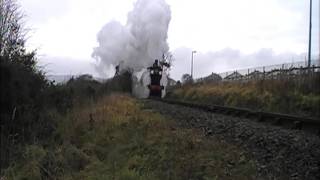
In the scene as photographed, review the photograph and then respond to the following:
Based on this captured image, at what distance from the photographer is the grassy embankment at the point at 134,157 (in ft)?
31.4

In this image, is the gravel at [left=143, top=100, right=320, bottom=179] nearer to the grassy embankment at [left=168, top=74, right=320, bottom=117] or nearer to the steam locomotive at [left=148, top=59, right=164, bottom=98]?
the grassy embankment at [left=168, top=74, right=320, bottom=117]

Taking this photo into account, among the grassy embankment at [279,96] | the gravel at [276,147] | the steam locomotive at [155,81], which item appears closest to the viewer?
the gravel at [276,147]

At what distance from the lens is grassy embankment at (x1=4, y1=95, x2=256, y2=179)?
31.4ft

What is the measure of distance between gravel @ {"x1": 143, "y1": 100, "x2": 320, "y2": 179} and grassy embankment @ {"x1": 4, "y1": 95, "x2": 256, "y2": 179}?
1.48 ft

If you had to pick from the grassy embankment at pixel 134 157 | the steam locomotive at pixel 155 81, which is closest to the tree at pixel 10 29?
the grassy embankment at pixel 134 157

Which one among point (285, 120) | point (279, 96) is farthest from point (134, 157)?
point (279, 96)

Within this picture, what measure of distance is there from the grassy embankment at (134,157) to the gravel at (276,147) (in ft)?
1.48

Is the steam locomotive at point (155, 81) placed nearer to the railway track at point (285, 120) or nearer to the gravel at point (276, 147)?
the railway track at point (285, 120)

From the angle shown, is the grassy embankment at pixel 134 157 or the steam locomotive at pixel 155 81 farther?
the steam locomotive at pixel 155 81

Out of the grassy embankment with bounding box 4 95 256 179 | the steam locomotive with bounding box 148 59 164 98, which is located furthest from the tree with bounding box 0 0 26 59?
the steam locomotive with bounding box 148 59 164 98

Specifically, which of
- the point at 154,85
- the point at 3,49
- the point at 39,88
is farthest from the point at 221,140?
the point at 154,85

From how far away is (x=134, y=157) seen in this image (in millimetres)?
11312

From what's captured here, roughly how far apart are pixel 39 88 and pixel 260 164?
13038 mm

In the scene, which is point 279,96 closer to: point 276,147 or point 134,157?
point 276,147
